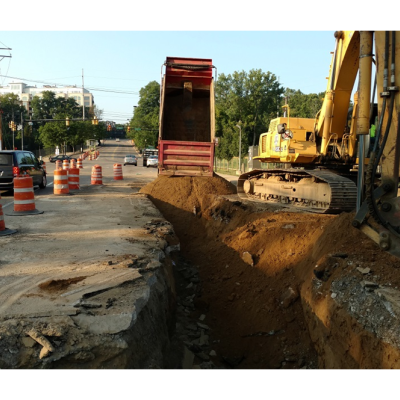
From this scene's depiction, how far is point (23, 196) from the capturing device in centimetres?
973

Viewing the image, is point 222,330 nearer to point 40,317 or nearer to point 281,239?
point 281,239

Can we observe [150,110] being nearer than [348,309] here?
No

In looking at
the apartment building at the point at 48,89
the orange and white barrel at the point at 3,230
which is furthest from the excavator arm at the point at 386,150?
the apartment building at the point at 48,89

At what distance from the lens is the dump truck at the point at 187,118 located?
42.3 ft

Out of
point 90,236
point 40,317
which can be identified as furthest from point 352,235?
point 90,236

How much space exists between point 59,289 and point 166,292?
1.52 metres

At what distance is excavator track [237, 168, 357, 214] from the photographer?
29.7 feet

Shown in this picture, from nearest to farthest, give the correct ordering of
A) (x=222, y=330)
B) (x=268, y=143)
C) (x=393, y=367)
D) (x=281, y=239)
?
(x=393, y=367) < (x=222, y=330) < (x=281, y=239) < (x=268, y=143)

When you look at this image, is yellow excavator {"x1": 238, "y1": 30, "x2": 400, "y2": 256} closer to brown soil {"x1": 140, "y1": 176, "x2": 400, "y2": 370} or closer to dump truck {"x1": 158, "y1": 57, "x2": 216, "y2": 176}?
brown soil {"x1": 140, "y1": 176, "x2": 400, "y2": 370}

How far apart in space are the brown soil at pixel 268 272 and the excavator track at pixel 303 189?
2.64ft

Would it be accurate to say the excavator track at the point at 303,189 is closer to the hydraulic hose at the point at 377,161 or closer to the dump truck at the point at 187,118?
the dump truck at the point at 187,118

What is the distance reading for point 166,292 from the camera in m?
5.45

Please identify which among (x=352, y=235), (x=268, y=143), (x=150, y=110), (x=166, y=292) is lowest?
(x=166, y=292)

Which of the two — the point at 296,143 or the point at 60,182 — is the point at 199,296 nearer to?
the point at 296,143
